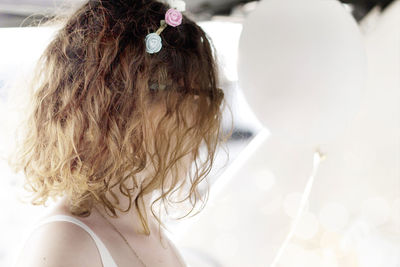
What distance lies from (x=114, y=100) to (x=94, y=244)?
0.88 feet

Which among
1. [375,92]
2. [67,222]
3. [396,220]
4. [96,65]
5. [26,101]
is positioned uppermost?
[96,65]

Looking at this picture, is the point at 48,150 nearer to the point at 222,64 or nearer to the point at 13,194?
the point at 222,64

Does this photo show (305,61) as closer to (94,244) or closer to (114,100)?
(114,100)

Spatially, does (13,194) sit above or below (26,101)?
below

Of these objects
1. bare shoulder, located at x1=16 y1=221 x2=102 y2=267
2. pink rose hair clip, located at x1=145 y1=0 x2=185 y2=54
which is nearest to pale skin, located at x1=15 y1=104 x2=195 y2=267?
bare shoulder, located at x1=16 y1=221 x2=102 y2=267

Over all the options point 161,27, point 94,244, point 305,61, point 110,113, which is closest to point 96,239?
point 94,244

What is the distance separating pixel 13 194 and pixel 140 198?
2.17ft

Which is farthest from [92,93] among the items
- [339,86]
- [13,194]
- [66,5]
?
[13,194]

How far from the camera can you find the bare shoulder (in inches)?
25.3

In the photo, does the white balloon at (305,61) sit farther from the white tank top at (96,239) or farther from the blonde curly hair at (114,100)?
the white tank top at (96,239)

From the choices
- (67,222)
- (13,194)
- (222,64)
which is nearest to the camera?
(67,222)

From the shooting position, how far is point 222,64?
89 cm

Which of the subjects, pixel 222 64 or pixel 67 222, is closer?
pixel 67 222

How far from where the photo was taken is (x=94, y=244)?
737mm
